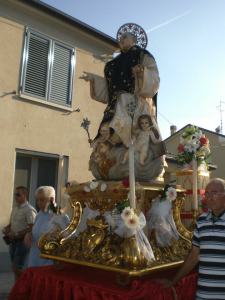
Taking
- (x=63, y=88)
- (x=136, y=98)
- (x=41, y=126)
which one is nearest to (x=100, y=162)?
(x=136, y=98)

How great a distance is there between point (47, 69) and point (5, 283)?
494 centimetres

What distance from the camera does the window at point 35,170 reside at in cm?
836

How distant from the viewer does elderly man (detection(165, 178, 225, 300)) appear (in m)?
2.57

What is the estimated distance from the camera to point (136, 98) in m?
3.87

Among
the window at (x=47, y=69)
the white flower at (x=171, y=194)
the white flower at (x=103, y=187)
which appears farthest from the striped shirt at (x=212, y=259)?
the window at (x=47, y=69)

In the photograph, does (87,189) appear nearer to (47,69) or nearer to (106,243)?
(106,243)

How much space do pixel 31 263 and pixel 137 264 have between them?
186 cm

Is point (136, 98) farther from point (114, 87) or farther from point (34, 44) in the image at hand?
point (34, 44)

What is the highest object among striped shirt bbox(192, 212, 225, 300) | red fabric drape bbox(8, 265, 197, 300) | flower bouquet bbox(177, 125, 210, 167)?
flower bouquet bbox(177, 125, 210, 167)

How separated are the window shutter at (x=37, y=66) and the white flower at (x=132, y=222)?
6.27 metres

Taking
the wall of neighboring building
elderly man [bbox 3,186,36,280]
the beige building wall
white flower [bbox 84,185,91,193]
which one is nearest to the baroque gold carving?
white flower [bbox 84,185,91,193]

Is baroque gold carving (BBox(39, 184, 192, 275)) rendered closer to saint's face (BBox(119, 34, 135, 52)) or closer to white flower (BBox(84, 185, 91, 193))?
white flower (BBox(84, 185, 91, 193))

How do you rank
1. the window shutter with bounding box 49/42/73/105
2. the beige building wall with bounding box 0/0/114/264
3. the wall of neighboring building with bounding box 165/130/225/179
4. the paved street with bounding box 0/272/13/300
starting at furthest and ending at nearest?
the wall of neighboring building with bounding box 165/130/225/179
the window shutter with bounding box 49/42/73/105
the beige building wall with bounding box 0/0/114/264
the paved street with bounding box 0/272/13/300

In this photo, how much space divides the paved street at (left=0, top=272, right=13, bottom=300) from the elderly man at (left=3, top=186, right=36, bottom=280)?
2.06 ft
